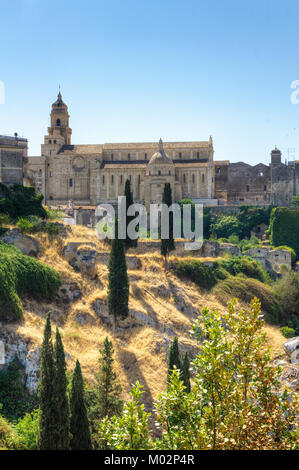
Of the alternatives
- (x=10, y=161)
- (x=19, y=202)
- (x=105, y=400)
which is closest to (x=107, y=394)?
(x=105, y=400)

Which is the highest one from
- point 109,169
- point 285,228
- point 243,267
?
point 109,169

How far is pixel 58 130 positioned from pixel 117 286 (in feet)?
139

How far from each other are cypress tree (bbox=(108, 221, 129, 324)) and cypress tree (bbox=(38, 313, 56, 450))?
924cm

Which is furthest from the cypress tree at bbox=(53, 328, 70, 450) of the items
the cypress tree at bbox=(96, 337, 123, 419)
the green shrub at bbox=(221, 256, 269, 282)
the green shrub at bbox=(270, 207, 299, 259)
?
the green shrub at bbox=(270, 207, 299, 259)

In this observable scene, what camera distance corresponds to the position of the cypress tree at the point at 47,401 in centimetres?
1538

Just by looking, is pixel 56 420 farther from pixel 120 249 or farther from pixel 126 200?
pixel 126 200

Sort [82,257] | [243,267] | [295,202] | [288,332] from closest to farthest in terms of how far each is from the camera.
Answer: [82,257]
[288,332]
[243,267]
[295,202]

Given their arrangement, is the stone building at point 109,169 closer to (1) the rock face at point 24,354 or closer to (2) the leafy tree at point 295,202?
(2) the leafy tree at point 295,202

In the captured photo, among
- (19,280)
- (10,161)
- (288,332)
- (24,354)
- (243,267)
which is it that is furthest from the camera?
(243,267)

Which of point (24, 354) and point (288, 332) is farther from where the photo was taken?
point (288, 332)

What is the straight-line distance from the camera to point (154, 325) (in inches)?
1035

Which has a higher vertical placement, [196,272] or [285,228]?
[285,228]

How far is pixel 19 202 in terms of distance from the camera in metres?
32.4

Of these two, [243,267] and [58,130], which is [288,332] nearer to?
[243,267]
